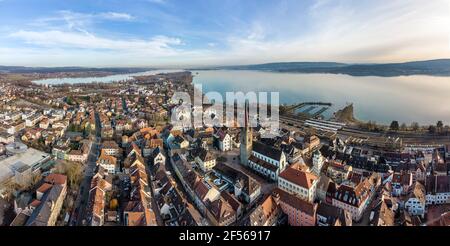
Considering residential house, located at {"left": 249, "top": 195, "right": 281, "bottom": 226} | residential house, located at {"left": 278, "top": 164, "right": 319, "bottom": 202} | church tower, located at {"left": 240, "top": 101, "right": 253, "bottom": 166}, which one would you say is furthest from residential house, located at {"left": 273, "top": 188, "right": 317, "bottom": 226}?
church tower, located at {"left": 240, "top": 101, "right": 253, "bottom": 166}

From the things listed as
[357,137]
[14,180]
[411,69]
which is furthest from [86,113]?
[411,69]

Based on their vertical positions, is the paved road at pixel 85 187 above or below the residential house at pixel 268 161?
below

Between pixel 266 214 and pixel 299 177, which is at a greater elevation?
pixel 299 177

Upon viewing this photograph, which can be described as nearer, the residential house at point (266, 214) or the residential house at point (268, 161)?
the residential house at point (266, 214)

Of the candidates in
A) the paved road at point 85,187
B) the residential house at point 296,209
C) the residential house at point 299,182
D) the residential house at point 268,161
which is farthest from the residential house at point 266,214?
the paved road at point 85,187

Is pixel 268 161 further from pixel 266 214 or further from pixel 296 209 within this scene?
pixel 266 214

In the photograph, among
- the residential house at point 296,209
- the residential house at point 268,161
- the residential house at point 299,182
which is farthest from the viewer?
the residential house at point 268,161

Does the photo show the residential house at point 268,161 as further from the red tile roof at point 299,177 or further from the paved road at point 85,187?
the paved road at point 85,187

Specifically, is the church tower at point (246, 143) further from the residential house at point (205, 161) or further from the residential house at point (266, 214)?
the residential house at point (266, 214)

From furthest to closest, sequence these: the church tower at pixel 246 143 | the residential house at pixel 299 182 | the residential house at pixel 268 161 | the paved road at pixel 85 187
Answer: the church tower at pixel 246 143 → the residential house at pixel 268 161 → the residential house at pixel 299 182 → the paved road at pixel 85 187

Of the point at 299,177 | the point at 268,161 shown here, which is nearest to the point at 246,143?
the point at 268,161
